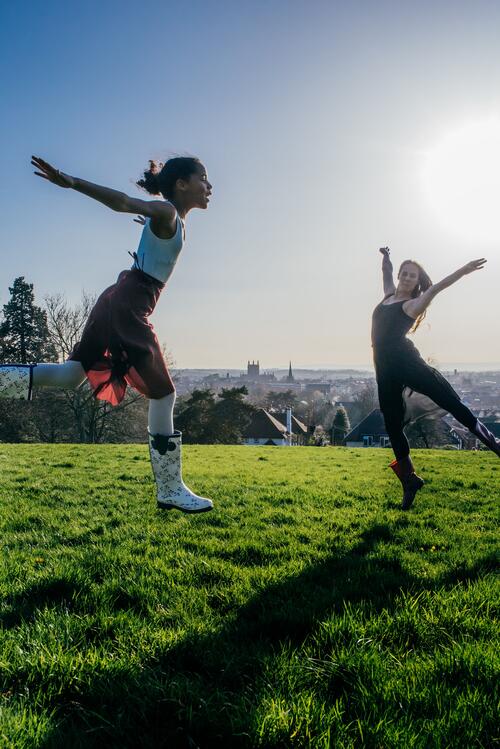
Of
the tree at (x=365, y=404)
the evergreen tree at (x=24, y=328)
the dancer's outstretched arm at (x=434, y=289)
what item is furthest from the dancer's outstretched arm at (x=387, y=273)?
the tree at (x=365, y=404)

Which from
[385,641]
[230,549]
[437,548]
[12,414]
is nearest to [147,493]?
[230,549]

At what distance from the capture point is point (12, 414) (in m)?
34.8

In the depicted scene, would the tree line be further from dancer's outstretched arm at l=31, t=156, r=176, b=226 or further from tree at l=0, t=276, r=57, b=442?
dancer's outstretched arm at l=31, t=156, r=176, b=226

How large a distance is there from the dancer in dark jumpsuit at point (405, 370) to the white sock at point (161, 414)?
9.01ft

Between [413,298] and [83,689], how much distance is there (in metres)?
5.05

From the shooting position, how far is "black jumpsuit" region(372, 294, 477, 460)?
5211mm

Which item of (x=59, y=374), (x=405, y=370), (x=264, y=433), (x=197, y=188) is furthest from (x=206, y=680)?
(x=264, y=433)

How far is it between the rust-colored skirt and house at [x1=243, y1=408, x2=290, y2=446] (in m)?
56.3

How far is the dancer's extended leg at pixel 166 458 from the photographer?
3908mm

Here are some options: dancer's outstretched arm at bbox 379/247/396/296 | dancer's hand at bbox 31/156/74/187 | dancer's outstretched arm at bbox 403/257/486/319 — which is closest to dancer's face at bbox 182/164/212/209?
dancer's hand at bbox 31/156/74/187

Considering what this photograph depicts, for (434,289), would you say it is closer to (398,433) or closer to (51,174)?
(398,433)

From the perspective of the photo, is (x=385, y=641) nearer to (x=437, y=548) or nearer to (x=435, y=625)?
(x=435, y=625)

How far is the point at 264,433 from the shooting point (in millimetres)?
60406

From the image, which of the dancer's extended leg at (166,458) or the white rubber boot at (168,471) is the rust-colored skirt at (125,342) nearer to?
the dancer's extended leg at (166,458)
